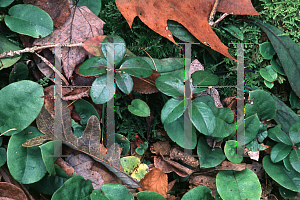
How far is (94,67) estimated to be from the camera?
151cm

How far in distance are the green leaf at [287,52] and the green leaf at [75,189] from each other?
→ 162 centimetres

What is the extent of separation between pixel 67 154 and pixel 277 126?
1.51 meters

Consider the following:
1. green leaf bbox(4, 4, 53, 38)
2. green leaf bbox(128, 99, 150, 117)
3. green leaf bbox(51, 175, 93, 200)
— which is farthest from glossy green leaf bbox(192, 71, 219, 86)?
green leaf bbox(4, 4, 53, 38)

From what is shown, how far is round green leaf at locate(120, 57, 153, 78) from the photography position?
59.2 inches

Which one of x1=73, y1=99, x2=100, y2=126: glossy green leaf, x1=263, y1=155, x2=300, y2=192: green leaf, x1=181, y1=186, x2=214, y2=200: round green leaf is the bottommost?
x1=181, y1=186, x2=214, y2=200: round green leaf

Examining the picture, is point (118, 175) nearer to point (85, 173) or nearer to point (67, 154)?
point (85, 173)

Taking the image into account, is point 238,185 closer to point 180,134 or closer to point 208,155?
point 208,155

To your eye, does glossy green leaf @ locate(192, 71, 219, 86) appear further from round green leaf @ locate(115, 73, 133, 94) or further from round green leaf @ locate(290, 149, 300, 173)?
round green leaf @ locate(290, 149, 300, 173)

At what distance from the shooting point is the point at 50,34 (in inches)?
64.8

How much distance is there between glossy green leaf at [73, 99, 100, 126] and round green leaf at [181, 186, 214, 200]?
807 millimetres

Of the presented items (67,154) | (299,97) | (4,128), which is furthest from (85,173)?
(299,97)

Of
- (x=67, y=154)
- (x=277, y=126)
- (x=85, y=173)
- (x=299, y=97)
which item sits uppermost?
(x=299, y=97)

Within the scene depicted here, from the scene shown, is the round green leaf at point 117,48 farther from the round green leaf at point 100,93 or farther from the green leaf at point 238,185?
the green leaf at point 238,185

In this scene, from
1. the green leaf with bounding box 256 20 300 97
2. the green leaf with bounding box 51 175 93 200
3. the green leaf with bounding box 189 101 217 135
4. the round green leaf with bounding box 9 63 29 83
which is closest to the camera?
the green leaf with bounding box 51 175 93 200
